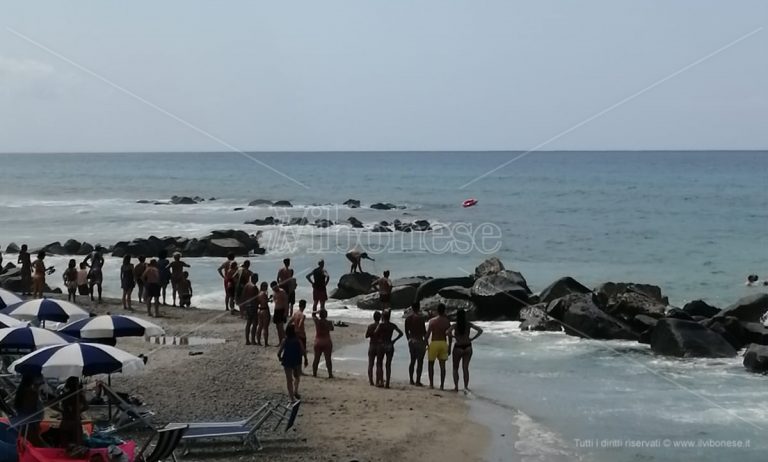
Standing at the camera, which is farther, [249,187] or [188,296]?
[249,187]

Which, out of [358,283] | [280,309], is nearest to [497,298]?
[358,283]

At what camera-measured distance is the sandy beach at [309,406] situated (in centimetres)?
1137

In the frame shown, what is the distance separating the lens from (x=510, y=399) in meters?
14.8

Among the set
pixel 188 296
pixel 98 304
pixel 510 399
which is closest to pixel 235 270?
pixel 188 296

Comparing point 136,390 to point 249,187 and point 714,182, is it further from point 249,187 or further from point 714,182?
point 714,182

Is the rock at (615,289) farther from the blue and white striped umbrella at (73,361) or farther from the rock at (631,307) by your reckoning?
the blue and white striped umbrella at (73,361)

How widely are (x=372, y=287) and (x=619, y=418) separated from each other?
12568 millimetres

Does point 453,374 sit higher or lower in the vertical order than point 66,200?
lower

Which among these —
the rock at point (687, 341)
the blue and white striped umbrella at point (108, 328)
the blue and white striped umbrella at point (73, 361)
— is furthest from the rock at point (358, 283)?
the blue and white striped umbrella at point (73, 361)

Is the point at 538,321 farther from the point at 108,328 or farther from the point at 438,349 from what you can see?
the point at 108,328

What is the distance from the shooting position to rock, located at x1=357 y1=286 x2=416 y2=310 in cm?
2412

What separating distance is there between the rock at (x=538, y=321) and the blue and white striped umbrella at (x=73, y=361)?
12.8m

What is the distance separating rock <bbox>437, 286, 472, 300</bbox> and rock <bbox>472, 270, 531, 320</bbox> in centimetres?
22

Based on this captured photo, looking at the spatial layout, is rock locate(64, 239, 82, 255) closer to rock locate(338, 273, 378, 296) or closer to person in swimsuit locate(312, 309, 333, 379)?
rock locate(338, 273, 378, 296)
